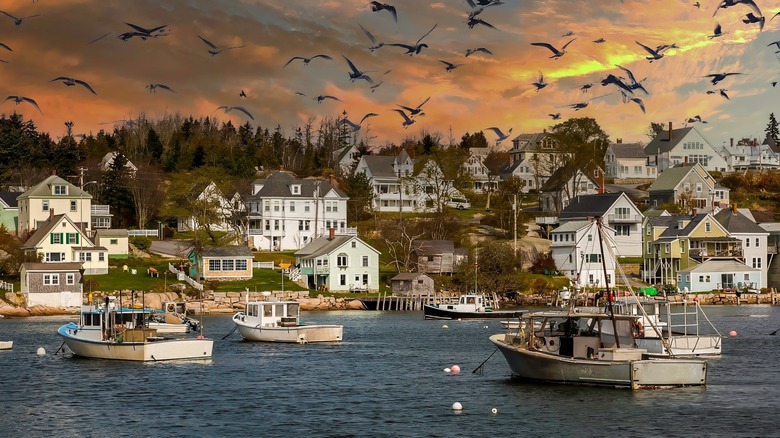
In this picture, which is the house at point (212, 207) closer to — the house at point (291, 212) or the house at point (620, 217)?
the house at point (291, 212)

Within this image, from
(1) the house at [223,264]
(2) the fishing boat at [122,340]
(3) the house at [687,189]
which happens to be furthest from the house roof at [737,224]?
(2) the fishing boat at [122,340]

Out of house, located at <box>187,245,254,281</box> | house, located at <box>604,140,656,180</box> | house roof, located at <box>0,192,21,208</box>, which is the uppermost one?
house, located at <box>604,140,656,180</box>

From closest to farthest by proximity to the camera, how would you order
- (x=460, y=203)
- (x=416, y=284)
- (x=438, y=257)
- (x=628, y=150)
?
(x=416, y=284), (x=438, y=257), (x=460, y=203), (x=628, y=150)

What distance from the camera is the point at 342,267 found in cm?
12481

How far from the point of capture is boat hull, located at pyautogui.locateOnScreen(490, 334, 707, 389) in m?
45.8

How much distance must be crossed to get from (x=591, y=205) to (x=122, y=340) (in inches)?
3658

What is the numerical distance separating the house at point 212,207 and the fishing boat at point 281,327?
201 ft

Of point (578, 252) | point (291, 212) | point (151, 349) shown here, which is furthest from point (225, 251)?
point (151, 349)

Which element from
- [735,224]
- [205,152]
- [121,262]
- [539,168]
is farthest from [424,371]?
[205,152]

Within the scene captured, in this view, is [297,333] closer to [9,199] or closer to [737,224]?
[9,199]

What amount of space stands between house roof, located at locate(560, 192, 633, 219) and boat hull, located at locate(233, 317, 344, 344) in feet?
237

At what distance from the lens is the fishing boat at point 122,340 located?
60.7 meters

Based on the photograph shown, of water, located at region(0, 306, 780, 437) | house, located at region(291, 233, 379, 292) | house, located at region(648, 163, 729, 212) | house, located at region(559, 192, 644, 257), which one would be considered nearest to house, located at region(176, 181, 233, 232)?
house, located at region(291, 233, 379, 292)

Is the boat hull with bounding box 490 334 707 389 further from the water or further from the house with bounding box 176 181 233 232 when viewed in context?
the house with bounding box 176 181 233 232
